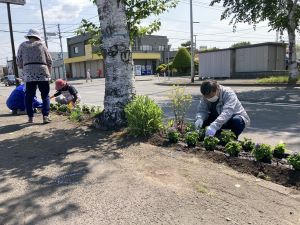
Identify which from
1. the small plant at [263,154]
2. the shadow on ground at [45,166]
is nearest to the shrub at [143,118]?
the shadow on ground at [45,166]

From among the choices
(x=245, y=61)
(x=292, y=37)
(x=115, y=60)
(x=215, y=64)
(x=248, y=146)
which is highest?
(x=292, y=37)

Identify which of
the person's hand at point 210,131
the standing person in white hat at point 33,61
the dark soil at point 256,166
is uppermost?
the standing person in white hat at point 33,61

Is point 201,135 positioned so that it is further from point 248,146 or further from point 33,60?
point 33,60

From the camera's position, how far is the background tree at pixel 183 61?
1826 inches

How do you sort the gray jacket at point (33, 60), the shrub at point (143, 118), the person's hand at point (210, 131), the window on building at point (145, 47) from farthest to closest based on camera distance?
the window on building at point (145, 47)
the gray jacket at point (33, 60)
the shrub at point (143, 118)
the person's hand at point (210, 131)

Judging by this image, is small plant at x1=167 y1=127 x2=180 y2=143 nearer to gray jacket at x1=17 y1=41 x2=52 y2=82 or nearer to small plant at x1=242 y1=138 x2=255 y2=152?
small plant at x1=242 y1=138 x2=255 y2=152

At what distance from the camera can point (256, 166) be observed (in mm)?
3830

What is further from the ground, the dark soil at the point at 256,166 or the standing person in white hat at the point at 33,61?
the standing person in white hat at the point at 33,61

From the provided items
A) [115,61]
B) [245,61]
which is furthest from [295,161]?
[245,61]

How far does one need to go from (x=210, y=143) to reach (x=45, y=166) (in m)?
2.00

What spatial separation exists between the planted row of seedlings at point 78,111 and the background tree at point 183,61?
38017 mm

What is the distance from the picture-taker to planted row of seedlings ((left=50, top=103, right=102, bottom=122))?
727cm

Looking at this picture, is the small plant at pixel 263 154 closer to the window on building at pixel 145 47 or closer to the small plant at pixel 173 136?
the small plant at pixel 173 136

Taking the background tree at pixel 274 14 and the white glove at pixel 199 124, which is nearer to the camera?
the white glove at pixel 199 124
